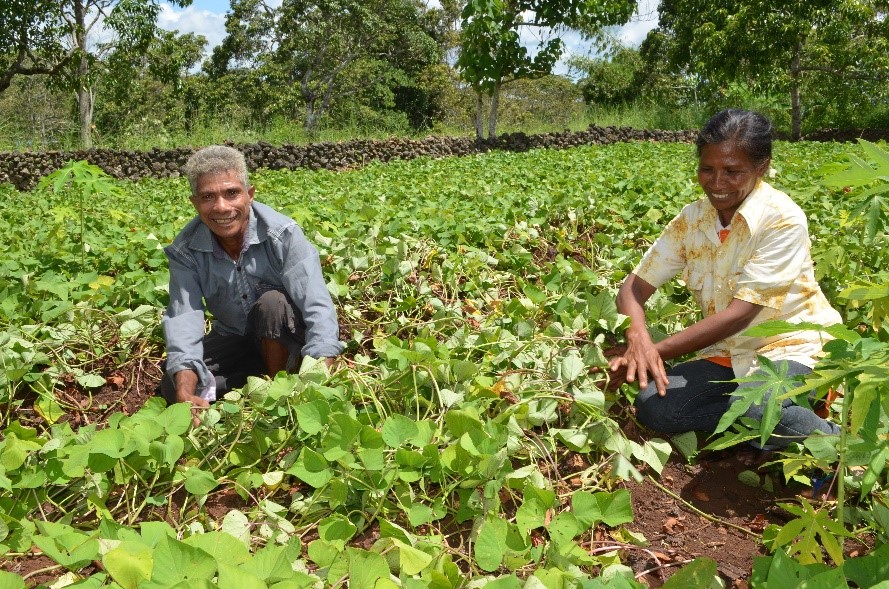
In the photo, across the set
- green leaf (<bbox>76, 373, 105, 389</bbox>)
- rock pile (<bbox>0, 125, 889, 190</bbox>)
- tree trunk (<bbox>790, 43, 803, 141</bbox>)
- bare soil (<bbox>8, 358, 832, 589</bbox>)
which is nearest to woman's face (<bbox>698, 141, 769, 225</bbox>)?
bare soil (<bbox>8, 358, 832, 589</bbox>)

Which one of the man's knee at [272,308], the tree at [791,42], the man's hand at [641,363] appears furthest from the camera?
the tree at [791,42]

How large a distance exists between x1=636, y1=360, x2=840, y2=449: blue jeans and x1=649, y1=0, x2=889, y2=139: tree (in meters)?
15.3

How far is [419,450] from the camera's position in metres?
1.90

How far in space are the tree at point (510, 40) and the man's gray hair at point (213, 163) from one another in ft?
43.2

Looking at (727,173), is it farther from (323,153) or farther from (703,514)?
(323,153)

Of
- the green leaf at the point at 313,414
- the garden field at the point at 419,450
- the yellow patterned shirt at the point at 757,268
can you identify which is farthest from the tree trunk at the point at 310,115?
the green leaf at the point at 313,414

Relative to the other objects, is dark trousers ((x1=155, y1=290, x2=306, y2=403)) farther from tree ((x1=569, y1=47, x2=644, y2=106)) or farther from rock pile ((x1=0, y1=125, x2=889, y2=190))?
tree ((x1=569, y1=47, x2=644, y2=106))

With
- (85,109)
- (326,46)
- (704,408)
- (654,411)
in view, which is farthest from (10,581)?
(326,46)

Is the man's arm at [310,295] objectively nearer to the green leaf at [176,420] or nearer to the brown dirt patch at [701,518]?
the green leaf at [176,420]

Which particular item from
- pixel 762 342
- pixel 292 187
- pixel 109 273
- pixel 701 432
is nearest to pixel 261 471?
pixel 701 432

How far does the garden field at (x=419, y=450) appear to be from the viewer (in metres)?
1.39

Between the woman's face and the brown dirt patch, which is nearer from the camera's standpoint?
the brown dirt patch

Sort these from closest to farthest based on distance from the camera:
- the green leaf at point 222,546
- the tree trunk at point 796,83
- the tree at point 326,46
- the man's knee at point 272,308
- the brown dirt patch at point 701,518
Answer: the green leaf at point 222,546
the brown dirt patch at point 701,518
the man's knee at point 272,308
the tree trunk at point 796,83
the tree at point 326,46

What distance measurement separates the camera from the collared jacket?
2.47 m
